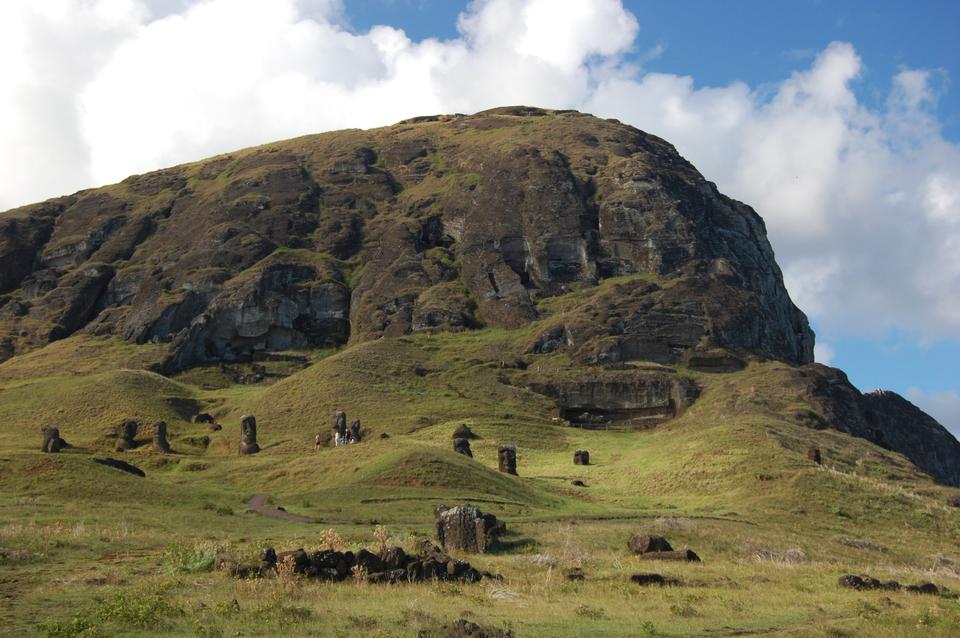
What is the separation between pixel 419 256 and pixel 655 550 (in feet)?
409

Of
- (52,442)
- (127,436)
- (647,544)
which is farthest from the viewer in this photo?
(127,436)

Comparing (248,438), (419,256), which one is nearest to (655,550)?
(248,438)

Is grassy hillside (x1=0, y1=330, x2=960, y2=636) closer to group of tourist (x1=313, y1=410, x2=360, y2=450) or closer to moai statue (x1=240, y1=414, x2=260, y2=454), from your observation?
moai statue (x1=240, y1=414, x2=260, y2=454)

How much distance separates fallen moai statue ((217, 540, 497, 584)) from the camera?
2364cm

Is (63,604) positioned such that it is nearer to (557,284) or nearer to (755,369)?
(755,369)

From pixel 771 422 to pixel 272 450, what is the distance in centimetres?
3992

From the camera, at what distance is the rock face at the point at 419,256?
129 metres

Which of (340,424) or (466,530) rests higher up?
(340,424)

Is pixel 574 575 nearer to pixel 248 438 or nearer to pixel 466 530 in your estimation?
pixel 466 530

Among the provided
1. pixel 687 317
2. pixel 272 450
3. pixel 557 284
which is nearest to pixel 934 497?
pixel 272 450

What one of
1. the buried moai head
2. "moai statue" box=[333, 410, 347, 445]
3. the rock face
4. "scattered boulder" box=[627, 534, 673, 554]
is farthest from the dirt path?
the rock face

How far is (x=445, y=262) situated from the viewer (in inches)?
6112

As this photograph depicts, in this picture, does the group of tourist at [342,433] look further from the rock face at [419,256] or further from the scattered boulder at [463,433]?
the rock face at [419,256]

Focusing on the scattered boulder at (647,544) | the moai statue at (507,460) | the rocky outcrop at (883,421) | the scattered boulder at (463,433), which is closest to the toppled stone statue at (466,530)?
the scattered boulder at (647,544)
